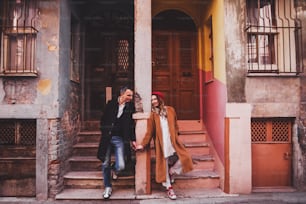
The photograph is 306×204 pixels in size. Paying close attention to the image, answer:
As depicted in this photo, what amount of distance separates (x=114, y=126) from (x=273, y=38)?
424 cm

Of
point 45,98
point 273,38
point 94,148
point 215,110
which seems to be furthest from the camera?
point 94,148

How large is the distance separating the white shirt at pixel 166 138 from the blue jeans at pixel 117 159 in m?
0.93

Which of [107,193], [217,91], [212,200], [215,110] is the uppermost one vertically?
[217,91]

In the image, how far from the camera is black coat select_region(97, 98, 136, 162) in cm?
588

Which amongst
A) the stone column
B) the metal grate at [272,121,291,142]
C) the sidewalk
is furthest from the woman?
the metal grate at [272,121,291,142]

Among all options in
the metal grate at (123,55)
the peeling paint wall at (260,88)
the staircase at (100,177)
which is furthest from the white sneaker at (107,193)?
the metal grate at (123,55)

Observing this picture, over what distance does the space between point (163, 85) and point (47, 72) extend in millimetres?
3388

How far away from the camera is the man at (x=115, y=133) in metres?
5.85

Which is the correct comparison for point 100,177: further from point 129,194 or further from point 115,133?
point 115,133

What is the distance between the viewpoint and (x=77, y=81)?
7.70 meters

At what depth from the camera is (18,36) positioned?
636cm

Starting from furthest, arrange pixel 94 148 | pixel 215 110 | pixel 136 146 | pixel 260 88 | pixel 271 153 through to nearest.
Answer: pixel 94 148 → pixel 215 110 → pixel 271 153 → pixel 260 88 → pixel 136 146

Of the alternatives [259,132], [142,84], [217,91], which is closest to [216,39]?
[217,91]

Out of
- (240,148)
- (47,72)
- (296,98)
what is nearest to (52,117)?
(47,72)
